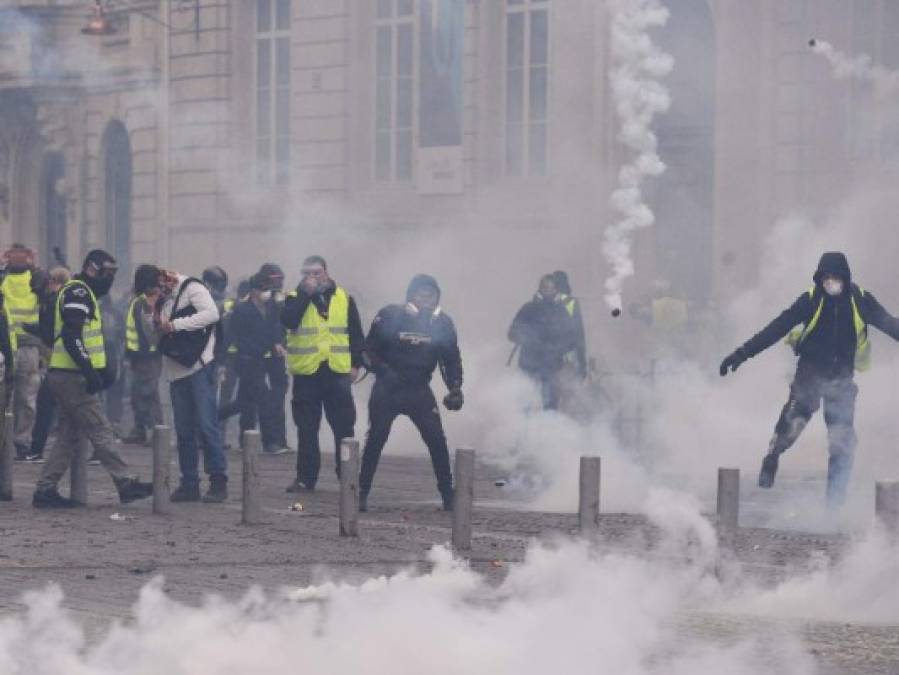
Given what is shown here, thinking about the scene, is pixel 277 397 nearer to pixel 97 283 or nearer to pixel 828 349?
pixel 97 283

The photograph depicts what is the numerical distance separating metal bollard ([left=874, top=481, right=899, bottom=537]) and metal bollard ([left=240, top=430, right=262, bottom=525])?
177 inches

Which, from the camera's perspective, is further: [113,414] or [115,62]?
[115,62]

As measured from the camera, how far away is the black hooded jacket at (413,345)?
581 inches

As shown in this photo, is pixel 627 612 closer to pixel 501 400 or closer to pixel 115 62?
pixel 501 400

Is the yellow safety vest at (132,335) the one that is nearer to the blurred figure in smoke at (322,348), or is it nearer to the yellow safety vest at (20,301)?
the yellow safety vest at (20,301)

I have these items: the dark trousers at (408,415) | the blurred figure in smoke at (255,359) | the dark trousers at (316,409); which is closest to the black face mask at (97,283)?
the dark trousers at (316,409)

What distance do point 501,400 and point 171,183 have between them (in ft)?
43.3

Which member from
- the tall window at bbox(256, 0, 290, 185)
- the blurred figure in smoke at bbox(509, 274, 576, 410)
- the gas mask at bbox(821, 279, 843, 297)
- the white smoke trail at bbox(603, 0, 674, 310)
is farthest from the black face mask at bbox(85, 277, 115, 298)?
the tall window at bbox(256, 0, 290, 185)

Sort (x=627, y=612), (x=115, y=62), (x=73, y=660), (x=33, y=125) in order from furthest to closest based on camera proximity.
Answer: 1. (x=33, y=125)
2. (x=115, y=62)
3. (x=627, y=612)
4. (x=73, y=660)

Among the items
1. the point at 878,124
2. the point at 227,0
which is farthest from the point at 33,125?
the point at 878,124

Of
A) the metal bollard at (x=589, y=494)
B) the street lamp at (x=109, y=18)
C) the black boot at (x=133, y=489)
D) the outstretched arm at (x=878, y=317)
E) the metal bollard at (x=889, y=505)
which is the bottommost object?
the black boot at (x=133, y=489)

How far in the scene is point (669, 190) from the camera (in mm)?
27156

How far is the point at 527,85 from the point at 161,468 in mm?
14911

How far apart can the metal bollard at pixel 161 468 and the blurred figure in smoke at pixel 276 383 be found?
5.86 m
